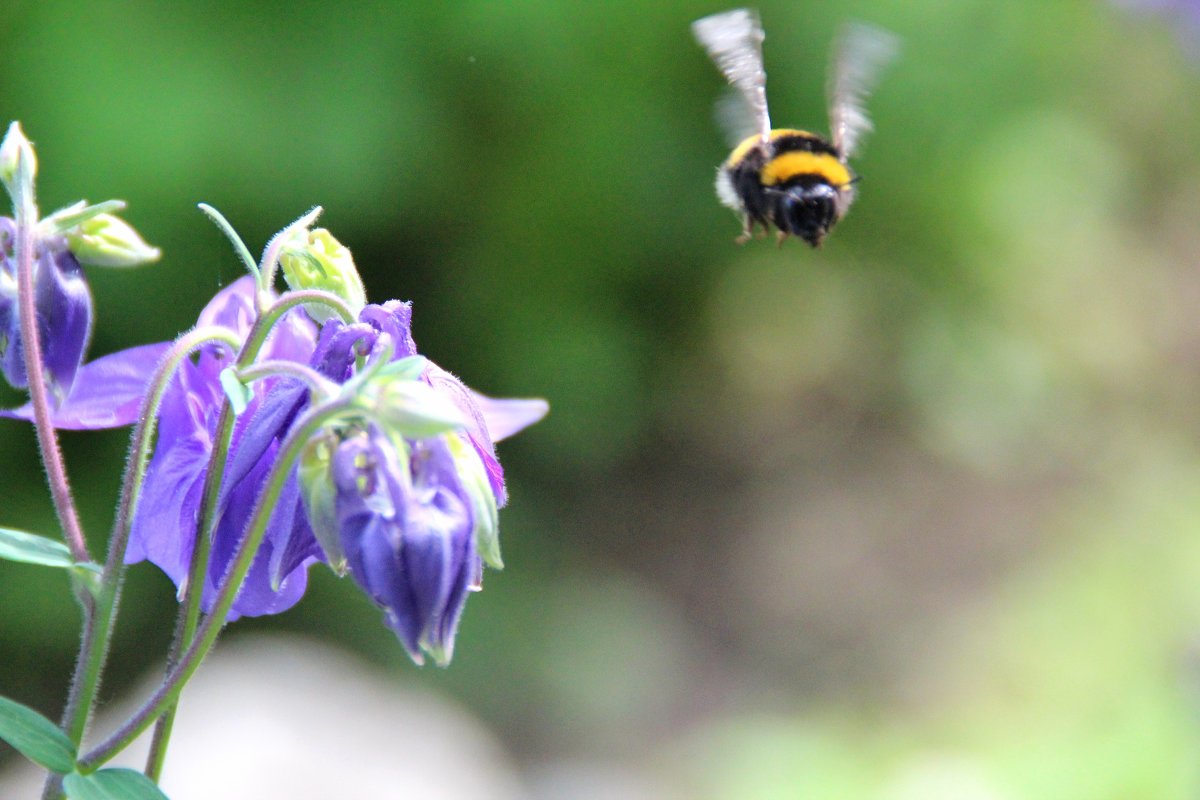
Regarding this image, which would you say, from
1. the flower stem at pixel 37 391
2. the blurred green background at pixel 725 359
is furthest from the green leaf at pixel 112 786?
the blurred green background at pixel 725 359

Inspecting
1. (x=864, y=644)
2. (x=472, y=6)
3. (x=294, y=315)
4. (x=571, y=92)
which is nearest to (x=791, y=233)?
(x=294, y=315)

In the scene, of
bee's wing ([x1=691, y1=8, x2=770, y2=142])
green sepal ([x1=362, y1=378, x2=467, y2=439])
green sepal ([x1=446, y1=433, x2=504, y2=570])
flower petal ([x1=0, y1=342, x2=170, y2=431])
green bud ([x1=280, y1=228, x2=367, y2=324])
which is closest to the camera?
green sepal ([x1=362, y1=378, x2=467, y2=439])

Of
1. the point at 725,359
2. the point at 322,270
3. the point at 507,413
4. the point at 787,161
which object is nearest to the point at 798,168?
the point at 787,161

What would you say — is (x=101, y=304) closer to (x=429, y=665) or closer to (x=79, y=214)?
(x=429, y=665)

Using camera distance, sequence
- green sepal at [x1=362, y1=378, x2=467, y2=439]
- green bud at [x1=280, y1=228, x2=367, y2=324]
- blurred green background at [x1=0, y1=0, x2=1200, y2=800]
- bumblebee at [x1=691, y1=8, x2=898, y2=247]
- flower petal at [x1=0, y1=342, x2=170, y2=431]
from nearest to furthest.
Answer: green sepal at [x1=362, y1=378, x2=467, y2=439]
green bud at [x1=280, y1=228, x2=367, y2=324]
flower petal at [x1=0, y1=342, x2=170, y2=431]
bumblebee at [x1=691, y1=8, x2=898, y2=247]
blurred green background at [x1=0, y1=0, x2=1200, y2=800]

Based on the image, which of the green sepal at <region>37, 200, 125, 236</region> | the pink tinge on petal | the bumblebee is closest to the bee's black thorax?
the bumblebee

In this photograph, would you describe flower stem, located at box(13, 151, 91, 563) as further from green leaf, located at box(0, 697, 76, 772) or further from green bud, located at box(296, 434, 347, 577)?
green bud, located at box(296, 434, 347, 577)
